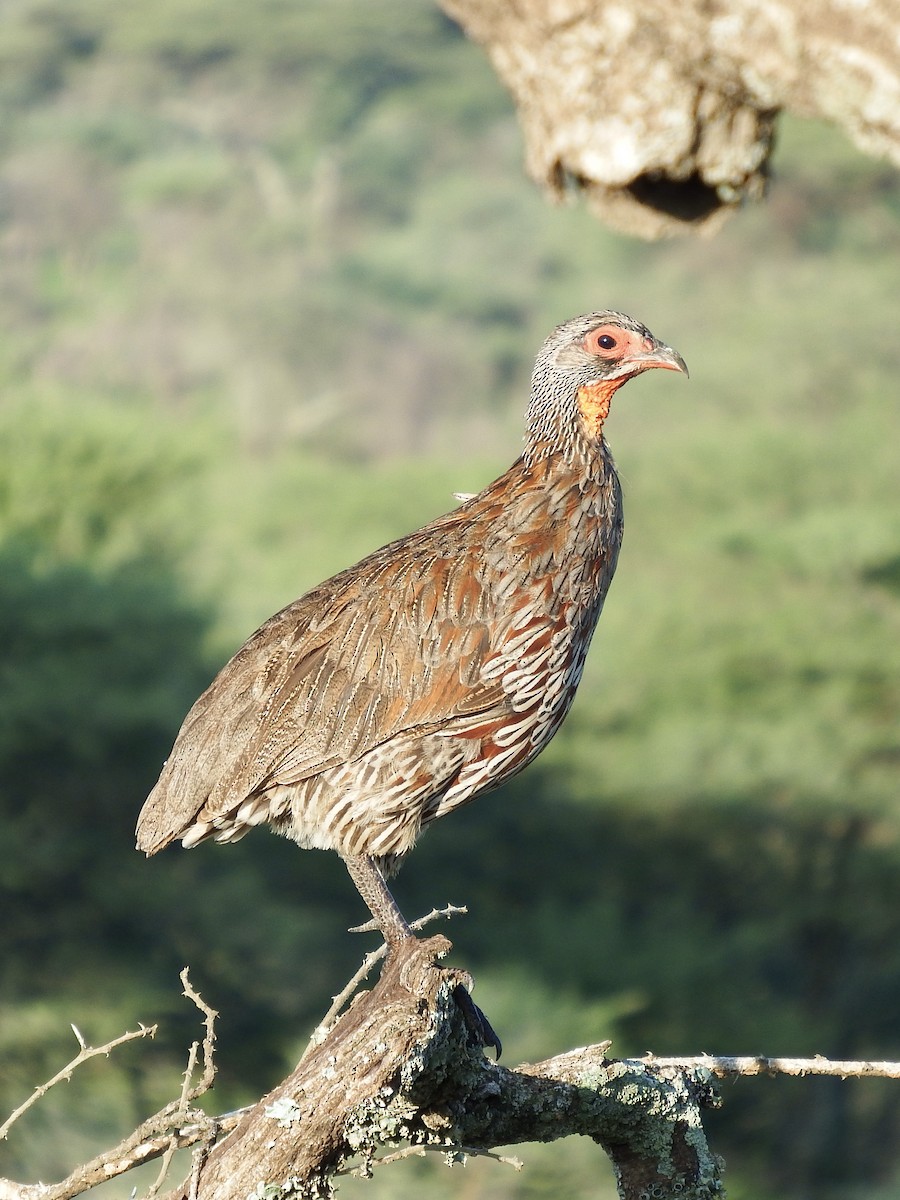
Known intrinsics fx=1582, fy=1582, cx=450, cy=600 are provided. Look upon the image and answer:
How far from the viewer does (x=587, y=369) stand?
431 cm

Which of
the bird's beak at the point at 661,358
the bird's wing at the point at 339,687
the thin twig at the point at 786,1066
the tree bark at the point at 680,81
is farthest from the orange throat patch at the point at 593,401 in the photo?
the thin twig at the point at 786,1066

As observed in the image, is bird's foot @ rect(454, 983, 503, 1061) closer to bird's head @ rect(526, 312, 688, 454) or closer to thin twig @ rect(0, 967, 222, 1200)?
thin twig @ rect(0, 967, 222, 1200)

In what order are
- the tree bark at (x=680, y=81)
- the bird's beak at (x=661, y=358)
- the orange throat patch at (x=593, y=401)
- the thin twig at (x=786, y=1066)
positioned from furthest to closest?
1. the orange throat patch at (x=593, y=401)
2. the bird's beak at (x=661, y=358)
3. the thin twig at (x=786, y=1066)
4. the tree bark at (x=680, y=81)

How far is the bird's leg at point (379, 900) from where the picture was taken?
3.91m

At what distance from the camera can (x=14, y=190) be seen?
22578 mm

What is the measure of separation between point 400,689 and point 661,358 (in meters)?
1.12

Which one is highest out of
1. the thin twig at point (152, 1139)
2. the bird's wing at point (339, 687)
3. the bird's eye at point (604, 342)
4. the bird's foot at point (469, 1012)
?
the bird's eye at point (604, 342)

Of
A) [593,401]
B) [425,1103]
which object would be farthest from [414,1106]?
[593,401]

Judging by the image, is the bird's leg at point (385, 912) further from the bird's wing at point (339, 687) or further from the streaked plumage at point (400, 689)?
the bird's wing at point (339, 687)

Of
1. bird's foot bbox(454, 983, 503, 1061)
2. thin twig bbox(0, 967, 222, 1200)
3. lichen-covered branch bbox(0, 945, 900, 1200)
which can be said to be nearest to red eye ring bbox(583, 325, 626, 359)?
lichen-covered branch bbox(0, 945, 900, 1200)

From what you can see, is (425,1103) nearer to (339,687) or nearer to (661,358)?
(339,687)

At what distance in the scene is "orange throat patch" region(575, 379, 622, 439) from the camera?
4293 millimetres

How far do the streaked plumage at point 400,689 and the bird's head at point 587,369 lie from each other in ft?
0.31

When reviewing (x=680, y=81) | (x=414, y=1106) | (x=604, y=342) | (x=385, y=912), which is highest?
(x=604, y=342)
